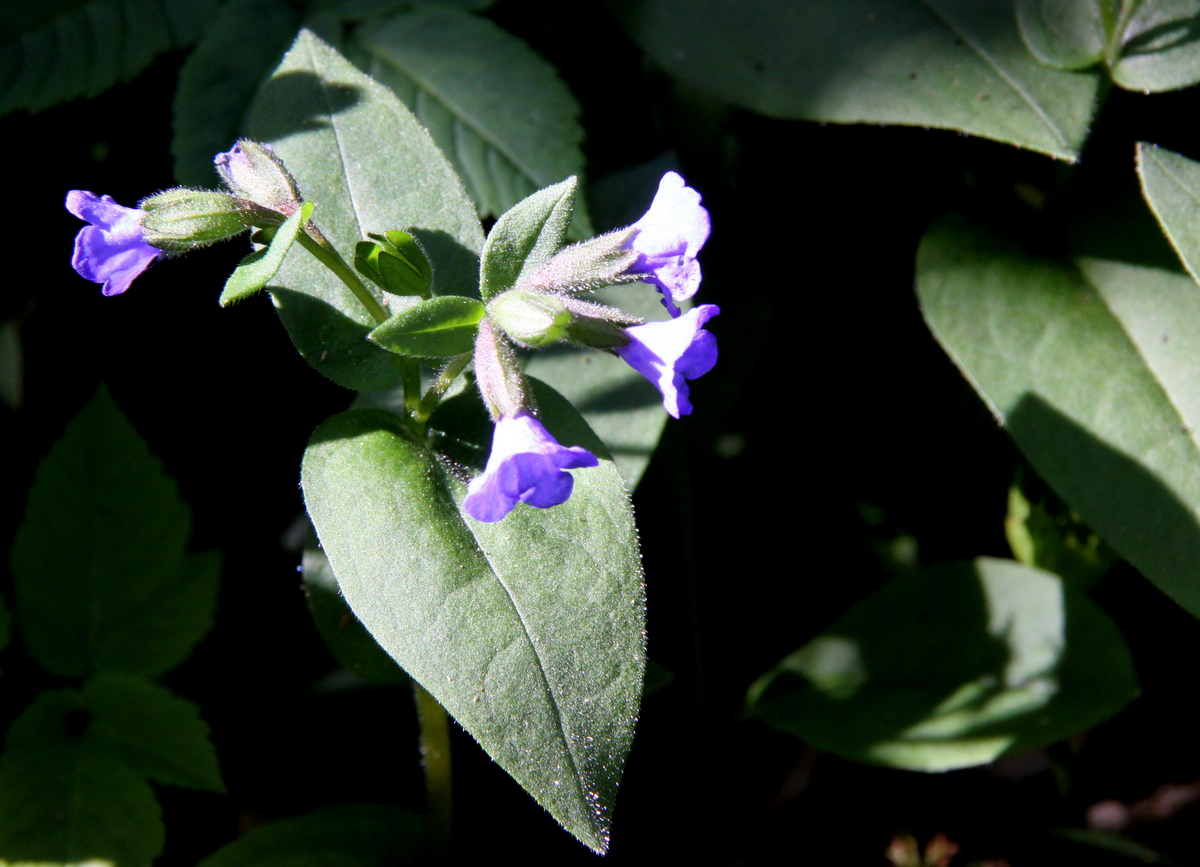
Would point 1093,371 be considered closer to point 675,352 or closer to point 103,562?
point 675,352

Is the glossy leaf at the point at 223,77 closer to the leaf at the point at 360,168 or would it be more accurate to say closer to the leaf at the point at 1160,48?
the leaf at the point at 360,168

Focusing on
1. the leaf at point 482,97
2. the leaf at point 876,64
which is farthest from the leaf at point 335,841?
the leaf at point 876,64

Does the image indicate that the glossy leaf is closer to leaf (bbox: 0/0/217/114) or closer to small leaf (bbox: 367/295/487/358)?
leaf (bbox: 0/0/217/114)

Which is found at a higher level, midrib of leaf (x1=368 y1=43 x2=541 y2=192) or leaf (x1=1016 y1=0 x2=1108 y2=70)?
leaf (x1=1016 y1=0 x2=1108 y2=70)

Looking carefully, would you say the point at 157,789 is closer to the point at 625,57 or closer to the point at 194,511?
the point at 194,511

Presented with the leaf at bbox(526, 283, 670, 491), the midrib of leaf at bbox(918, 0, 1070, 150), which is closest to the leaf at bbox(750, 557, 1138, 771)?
the leaf at bbox(526, 283, 670, 491)

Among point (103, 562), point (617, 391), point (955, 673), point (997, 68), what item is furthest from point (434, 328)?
point (955, 673)
